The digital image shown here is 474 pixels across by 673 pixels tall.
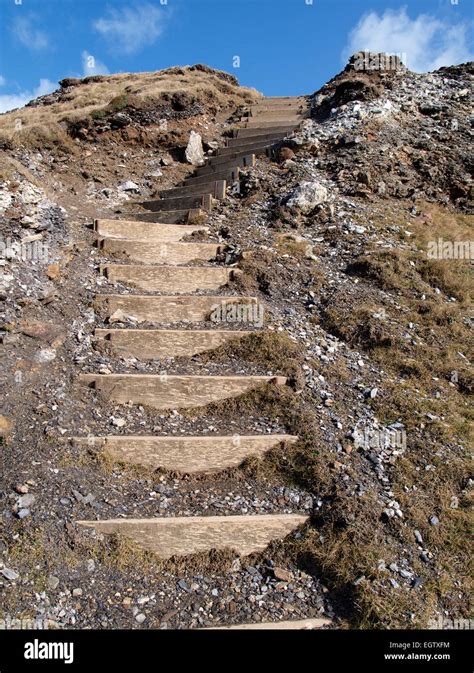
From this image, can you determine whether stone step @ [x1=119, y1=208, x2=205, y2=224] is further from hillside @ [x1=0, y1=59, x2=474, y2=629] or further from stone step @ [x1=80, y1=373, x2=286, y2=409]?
stone step @ [x1=80, y1=373, x2=286, y2=409]

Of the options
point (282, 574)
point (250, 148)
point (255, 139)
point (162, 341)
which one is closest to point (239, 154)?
point (250, 148)

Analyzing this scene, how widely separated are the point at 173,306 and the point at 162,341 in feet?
3.20

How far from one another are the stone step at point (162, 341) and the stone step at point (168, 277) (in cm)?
169

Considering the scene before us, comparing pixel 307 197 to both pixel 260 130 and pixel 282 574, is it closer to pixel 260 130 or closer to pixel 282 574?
pixel 260 130

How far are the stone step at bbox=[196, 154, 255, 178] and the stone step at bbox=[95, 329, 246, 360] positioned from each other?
7525 millimetres

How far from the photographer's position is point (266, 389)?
6.44 metres

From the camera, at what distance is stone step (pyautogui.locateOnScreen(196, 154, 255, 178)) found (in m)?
13.3

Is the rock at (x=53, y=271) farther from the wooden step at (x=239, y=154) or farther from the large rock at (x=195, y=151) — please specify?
the large rock at (x=195, y=151)

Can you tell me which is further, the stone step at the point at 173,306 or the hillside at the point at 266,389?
the stone step at the point at 173,306

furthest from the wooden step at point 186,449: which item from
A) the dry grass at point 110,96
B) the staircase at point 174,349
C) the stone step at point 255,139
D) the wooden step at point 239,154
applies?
the stone step at point 255,139

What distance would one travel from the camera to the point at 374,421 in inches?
234

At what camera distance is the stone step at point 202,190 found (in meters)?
12.0
